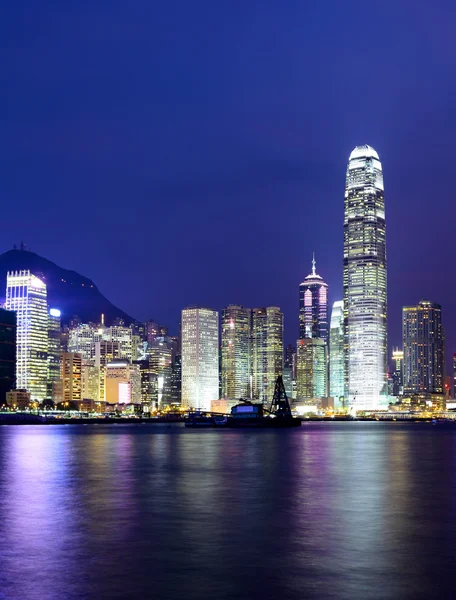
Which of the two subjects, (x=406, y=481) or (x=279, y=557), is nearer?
(x=279, y=557)

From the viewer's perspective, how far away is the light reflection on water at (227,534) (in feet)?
92.2

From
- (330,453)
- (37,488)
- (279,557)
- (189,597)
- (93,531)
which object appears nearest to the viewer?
(189,597)

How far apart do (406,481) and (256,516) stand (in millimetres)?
23387

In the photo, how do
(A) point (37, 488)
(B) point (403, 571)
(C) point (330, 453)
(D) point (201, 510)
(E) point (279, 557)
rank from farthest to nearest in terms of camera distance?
(C) point (330, 453), (A) point (37, 488), (D) point (201, 510), (E) point (279, 557), (B) point (403, 571)

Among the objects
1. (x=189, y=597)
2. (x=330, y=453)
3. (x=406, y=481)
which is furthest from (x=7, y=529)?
(x=330, y=453)

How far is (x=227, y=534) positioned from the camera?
38625 millimetres

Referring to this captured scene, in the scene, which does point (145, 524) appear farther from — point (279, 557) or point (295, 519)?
point (279, 557)

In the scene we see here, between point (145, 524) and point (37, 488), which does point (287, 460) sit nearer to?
point (37, 488)

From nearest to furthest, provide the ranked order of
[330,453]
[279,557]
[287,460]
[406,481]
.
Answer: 1. [279,557]
2. [406,481]
3. [287,460]
4. [330,453]

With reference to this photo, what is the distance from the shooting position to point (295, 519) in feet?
142

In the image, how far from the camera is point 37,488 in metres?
59.2

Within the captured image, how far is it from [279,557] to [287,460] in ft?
194

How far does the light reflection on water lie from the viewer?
2809cm

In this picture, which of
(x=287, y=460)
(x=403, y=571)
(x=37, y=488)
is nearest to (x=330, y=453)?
(x=287, y=460)
